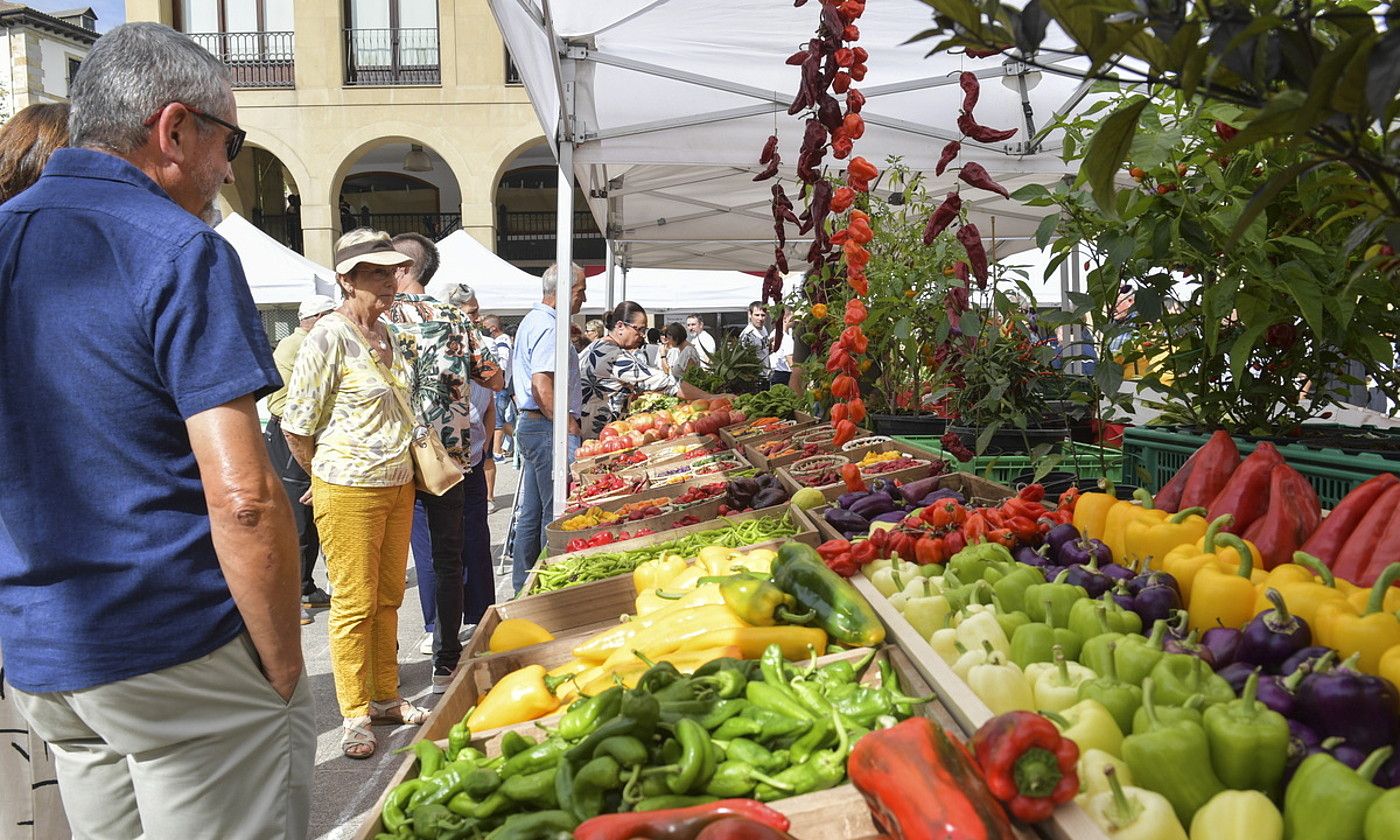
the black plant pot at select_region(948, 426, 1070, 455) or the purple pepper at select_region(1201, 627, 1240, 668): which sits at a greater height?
the purple pepper at select_region(1201, 627, 1240, 668)

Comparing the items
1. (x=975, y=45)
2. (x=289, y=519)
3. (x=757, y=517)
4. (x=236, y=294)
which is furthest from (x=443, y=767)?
(x=757, y=517)

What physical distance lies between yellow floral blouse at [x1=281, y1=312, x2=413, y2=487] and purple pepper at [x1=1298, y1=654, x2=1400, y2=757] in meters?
3.46

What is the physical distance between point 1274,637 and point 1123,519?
33.0 inches

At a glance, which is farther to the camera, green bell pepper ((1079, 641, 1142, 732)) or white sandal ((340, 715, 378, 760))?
white sandal ((340, 715, 378, 760))

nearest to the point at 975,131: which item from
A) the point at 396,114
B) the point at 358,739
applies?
the point at 358,739

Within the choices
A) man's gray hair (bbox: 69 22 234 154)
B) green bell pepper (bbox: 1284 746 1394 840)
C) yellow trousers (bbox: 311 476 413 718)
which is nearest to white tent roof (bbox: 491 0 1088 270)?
yellow trousers (bbox: 311 476 413 718)

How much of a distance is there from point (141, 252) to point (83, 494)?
0.46m

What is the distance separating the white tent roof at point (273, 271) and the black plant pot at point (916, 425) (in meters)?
8.97

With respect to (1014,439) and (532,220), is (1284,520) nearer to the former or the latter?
(1014,439)

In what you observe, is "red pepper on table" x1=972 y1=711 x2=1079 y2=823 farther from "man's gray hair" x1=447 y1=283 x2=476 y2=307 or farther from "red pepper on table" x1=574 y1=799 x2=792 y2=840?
"man's gray hair" x1=447 y1=283 x2=476 y2=307

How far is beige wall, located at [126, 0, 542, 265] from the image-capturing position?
22.9 meters

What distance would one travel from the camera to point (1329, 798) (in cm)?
146

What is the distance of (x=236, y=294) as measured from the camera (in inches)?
76.9

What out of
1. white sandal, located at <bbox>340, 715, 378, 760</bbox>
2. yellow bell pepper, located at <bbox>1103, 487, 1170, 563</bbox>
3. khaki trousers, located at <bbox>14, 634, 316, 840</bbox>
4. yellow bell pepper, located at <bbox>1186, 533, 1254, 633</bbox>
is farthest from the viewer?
white sandal, located at <bbox>340, 715, 378, 760</bbox>
